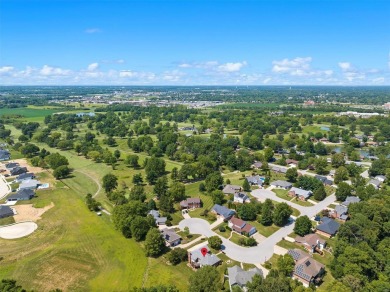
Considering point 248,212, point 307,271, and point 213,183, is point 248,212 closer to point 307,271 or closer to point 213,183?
point 213,183

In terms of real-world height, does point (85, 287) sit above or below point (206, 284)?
below

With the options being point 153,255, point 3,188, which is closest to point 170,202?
point 153,255

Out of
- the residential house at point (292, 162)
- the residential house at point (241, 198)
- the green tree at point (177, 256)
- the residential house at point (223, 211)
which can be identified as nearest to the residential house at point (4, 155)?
the residential house at point (223, 211)

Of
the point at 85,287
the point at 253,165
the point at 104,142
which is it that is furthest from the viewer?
the point at 104,142

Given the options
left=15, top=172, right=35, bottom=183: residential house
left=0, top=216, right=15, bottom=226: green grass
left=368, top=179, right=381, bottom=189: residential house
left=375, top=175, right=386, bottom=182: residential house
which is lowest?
left=0, top=216, right=15, bottom=226: green grass

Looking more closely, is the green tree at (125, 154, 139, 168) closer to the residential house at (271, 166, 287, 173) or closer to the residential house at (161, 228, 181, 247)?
the residential house at (161, 228, 181, 247)

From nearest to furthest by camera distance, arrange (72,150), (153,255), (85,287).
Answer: (85,287) → (153,255) → (72,150)

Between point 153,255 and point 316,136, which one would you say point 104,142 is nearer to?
point 153,255

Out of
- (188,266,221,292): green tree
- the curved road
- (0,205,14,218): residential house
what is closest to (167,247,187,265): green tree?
the curved road
